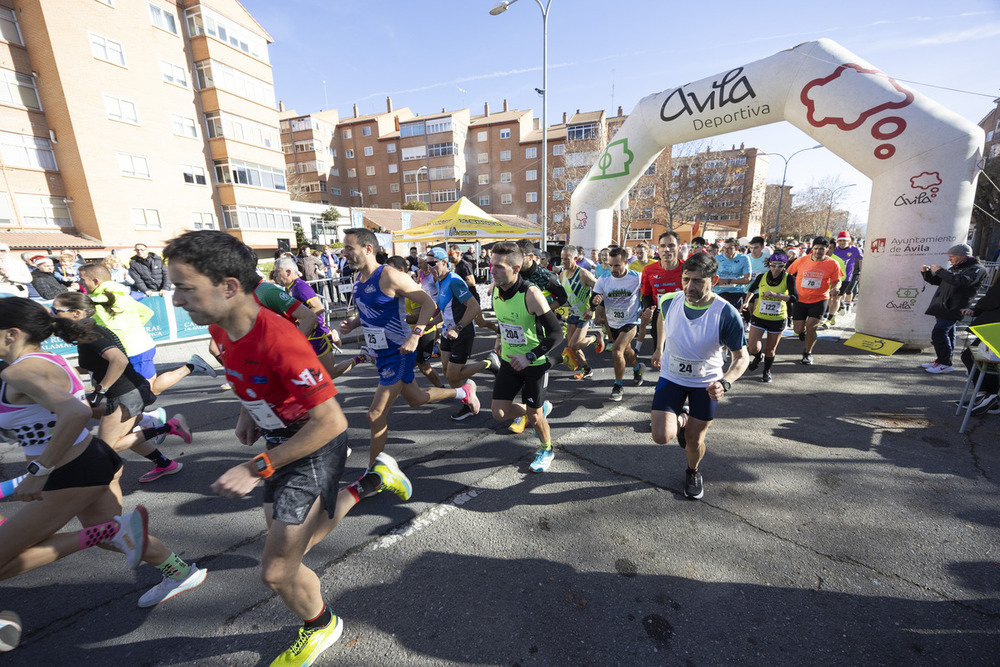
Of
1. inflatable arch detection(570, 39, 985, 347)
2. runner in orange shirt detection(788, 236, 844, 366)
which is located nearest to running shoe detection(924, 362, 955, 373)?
inflatable arch detection(570, 39, 985, 347)

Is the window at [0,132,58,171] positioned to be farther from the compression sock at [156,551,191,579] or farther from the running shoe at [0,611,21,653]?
the compression sock at [156,551,191,579]

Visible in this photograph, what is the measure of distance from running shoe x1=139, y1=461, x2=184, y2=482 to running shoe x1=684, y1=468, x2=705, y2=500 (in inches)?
190

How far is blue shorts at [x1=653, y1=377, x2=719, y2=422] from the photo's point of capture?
3.18 meters

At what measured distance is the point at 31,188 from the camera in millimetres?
19656

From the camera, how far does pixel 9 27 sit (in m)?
19.2

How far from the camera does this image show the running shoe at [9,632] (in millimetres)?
2062

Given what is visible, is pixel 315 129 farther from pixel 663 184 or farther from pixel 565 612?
pixel 565 612

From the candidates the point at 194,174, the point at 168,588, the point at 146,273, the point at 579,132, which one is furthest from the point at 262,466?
the point at 579,132

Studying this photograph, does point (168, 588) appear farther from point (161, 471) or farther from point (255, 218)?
point (255, 218)

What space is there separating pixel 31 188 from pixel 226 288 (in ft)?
95.5

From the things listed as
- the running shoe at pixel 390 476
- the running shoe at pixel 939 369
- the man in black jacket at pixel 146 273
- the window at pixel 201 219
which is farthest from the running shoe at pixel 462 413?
the window at pixel 201 219

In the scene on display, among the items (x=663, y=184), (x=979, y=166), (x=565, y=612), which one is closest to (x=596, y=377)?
(x=565, y=612)

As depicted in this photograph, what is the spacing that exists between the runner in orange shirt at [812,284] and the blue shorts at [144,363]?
9.00 metres

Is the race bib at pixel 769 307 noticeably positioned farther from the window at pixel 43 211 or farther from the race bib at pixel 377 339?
the window at pixel 43 211
